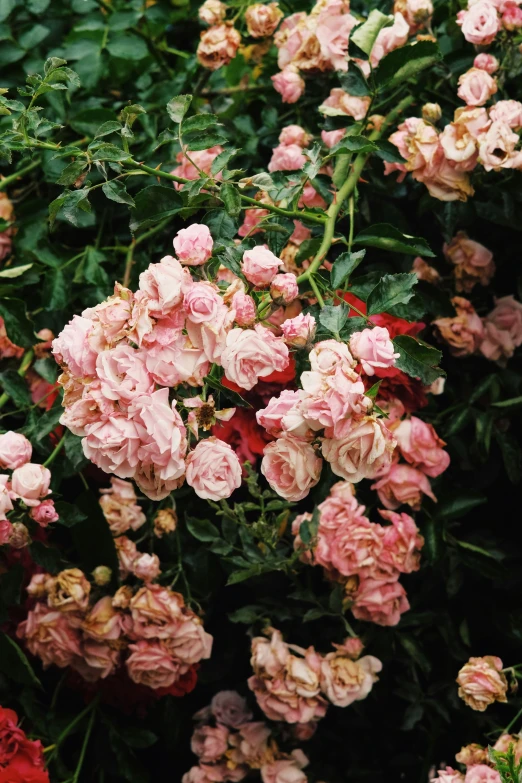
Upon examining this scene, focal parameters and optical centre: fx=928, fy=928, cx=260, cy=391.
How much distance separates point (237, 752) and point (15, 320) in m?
0.69

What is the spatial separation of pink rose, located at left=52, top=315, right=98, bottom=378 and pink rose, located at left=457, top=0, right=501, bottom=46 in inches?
27.7

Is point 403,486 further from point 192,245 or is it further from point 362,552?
point 192,245

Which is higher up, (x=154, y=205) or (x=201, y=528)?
(x=154, y=205)

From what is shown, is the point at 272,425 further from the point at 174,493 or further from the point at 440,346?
the point at 440,346

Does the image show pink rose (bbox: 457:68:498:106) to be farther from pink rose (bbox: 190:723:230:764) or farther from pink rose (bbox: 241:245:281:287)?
pink rose (bbox: 190:723:230:764)

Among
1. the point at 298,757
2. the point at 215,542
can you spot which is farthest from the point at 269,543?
the point at 298,757

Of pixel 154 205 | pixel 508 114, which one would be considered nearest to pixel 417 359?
pixel 154 205

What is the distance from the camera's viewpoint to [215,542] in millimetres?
1205

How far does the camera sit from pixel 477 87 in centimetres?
119

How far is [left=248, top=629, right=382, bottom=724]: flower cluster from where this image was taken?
1.23m

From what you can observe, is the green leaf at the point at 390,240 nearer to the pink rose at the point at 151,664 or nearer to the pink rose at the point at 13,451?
the pink rose at the point at 13,451

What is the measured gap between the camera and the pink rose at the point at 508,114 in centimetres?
115

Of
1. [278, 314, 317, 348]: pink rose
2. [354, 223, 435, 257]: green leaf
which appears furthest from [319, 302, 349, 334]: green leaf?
[354, 223, 435, 257]: green leaf

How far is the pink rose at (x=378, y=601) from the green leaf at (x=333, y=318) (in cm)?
49
